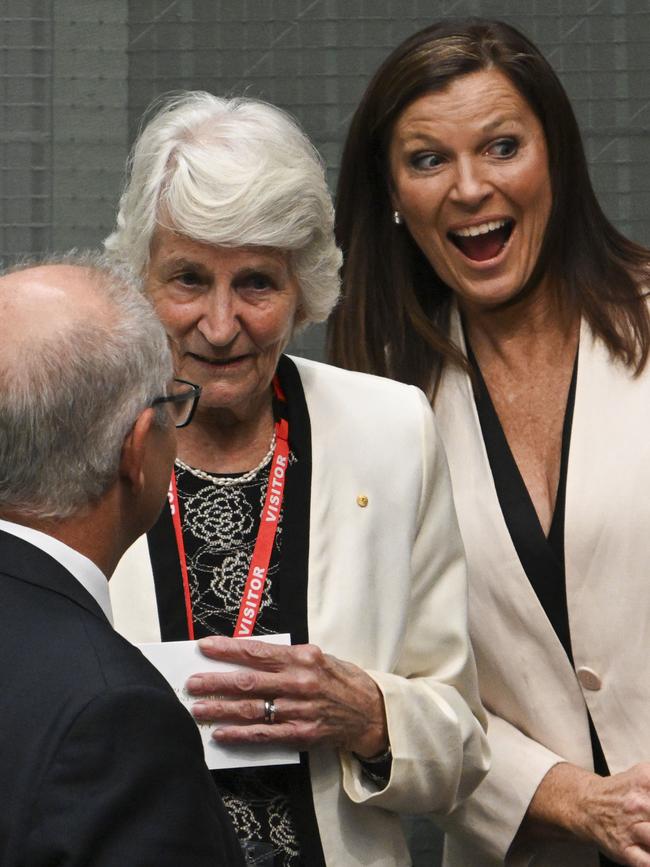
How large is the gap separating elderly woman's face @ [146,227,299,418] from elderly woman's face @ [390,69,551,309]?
17.5 inches

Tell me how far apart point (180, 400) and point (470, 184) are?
113 centimetres

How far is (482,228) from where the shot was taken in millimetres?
2996

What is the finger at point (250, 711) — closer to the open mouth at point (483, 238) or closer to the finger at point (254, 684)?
the finger at point (254, 684)

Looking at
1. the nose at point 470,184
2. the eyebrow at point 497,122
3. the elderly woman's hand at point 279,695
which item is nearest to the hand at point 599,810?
the elderly woman's hand at point 279,695

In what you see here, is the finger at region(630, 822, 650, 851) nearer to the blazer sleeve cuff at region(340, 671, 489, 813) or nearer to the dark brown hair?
the blazer sleeve cuff at region(340, 671, 489, 813)

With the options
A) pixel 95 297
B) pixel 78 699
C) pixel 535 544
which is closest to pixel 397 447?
pixel 535 544

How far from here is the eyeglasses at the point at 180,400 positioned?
1965 millimetres

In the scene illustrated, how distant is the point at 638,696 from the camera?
9.47 ft

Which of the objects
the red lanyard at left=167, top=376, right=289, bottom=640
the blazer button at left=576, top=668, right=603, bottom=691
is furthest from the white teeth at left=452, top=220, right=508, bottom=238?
the blazer button at left=576, top=668, right=603, bottom=691

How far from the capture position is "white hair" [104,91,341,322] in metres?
2.59

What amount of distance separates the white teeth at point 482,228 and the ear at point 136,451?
1247 mm

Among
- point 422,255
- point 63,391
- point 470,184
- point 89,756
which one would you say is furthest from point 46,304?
point 422,255

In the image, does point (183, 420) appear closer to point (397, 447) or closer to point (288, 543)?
point (288, 543)

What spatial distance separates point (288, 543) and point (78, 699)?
3.29 ft
